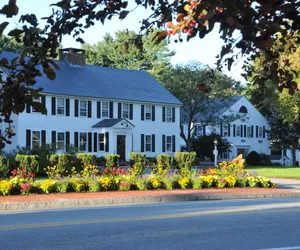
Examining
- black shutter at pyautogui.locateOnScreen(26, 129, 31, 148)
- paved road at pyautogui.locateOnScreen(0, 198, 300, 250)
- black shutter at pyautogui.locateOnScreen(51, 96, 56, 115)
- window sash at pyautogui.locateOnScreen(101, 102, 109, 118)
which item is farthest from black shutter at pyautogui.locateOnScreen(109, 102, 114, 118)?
paved road at pyautogui.locateOnScreen(0, 198, 300, 250)

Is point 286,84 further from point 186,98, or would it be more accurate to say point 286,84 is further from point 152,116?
point 186,98

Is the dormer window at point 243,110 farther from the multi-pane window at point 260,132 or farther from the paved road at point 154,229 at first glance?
the paved road at point 154,229

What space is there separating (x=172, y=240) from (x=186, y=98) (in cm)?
4363

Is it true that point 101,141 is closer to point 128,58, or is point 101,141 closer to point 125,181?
point 125,181

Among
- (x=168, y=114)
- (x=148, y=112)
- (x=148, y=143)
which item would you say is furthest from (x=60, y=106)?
(x=168, y=114)

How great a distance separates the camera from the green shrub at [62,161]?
89.3ft

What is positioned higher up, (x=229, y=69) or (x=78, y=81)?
(x=78, y=81)

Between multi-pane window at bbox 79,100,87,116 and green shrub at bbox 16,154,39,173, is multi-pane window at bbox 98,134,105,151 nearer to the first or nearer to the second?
multi-pane window at bbox 79,100,87,116

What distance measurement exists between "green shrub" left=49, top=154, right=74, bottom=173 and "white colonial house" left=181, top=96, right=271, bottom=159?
1295 inches

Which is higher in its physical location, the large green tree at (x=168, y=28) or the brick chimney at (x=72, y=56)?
the brick chimney at (x=72, y=56)

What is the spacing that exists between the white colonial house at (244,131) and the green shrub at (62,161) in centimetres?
3290

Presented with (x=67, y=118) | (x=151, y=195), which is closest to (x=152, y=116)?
(x=67, y=118)

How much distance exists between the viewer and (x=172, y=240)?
9.34m

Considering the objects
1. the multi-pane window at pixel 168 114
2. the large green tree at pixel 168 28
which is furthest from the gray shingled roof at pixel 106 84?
the large green tree at pixel 168 28
